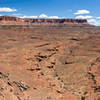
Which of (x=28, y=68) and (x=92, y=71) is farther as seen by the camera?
(x=92, y=71)

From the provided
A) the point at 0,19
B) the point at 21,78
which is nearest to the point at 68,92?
the point at 21,78

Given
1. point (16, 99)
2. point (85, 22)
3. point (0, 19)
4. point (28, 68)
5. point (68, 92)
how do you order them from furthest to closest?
point (85, 22), point (0, 19), point (28, 68), point (68, 92), point (16, 99)

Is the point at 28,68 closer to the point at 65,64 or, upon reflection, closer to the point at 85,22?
the point at 65,64

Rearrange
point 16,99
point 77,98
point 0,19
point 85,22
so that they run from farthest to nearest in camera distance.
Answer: point 85,22
point 0,19
point 77,98
point 16,99

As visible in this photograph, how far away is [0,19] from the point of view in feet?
433

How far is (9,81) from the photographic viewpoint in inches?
371

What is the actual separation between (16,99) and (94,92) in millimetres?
5466

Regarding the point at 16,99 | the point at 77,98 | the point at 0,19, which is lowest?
the point at 77,98

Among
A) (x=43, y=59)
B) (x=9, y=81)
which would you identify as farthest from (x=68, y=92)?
(x=43, y=59)

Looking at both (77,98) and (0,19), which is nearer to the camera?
(77,98)

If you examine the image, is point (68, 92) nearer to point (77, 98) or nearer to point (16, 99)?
point (77, 98)

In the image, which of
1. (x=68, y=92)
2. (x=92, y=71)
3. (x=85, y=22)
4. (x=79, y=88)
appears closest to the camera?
(x=68, y=92)

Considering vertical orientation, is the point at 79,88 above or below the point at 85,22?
below

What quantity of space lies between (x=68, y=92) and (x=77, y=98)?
2.84ft
